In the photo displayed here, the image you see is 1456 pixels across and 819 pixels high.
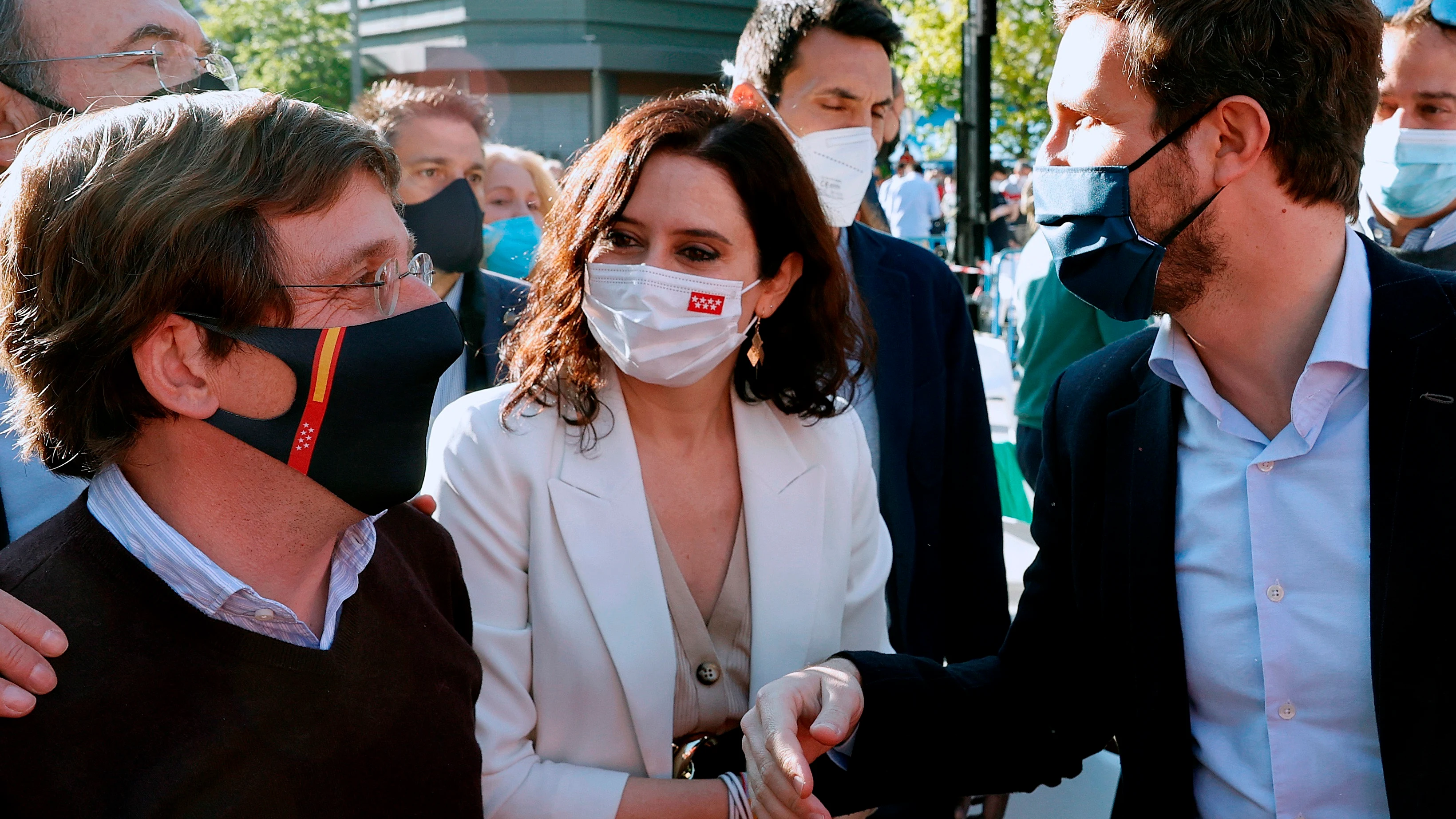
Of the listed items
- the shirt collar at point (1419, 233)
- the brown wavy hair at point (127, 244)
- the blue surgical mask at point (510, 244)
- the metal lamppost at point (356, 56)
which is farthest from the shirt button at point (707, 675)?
the metal lamppost at point (356, 56)

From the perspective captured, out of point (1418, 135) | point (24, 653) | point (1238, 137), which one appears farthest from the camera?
point (1418, 135)

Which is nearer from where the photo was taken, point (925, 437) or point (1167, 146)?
point (1167, 146)

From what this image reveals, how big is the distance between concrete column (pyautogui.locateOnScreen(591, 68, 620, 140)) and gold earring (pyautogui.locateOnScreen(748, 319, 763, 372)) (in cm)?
1566

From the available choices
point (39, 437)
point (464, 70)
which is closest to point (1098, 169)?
point (39, 437)

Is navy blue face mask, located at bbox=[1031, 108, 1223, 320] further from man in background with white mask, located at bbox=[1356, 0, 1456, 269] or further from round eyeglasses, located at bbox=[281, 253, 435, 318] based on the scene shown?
man in background with white mask, located at bbox=[1356, 0, 1456, 269]

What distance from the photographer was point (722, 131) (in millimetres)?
2592

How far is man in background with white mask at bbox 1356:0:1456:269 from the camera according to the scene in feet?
11.2

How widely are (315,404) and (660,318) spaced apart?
917mm

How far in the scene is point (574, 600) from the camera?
2289mm

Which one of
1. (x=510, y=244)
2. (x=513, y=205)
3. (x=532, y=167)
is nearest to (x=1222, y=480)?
(x=510, y=244)

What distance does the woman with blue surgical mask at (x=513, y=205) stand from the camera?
518 cm

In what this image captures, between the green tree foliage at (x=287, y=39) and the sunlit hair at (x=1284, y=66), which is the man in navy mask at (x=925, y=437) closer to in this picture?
the sunlit hair at (x=1284, y=66)

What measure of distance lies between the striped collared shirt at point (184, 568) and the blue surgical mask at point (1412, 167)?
3417 millimetres

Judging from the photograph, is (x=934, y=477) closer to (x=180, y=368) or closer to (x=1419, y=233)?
(x=1419, y=233)
